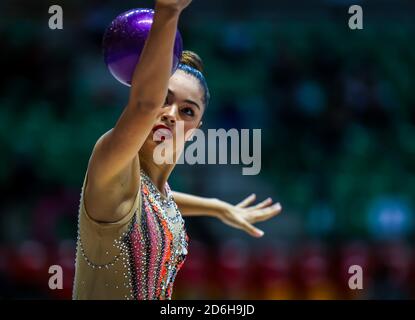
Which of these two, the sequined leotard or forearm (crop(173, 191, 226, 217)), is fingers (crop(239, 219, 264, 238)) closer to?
forearm (crop(173, 191, 226, 217))

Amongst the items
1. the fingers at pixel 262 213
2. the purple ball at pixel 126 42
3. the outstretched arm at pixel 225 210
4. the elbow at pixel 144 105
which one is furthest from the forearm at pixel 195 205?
the elbow at pixel 144 105

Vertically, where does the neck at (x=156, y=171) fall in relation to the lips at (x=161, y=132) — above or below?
below

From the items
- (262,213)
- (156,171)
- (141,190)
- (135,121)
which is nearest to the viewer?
(135,121)

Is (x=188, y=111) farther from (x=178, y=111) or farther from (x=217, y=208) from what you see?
(x=217, y=208)

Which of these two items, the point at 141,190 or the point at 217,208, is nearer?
the point at 141,190

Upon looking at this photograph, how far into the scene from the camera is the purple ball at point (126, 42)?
181cm

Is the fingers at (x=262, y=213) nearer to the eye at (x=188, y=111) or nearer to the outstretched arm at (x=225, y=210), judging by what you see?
the outstretched arm at (x=225, y=210)

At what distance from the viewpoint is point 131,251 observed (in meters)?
1.85

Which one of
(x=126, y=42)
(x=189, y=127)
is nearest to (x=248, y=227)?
(x=189, y=127)

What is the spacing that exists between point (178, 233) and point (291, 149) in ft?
13.0

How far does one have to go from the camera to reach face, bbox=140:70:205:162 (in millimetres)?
1991

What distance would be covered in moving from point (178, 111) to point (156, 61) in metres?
0.50

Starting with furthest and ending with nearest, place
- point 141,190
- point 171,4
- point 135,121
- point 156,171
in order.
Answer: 1. point 156,171
2. point 141,190
3. point 135,121
4. point 171,4
